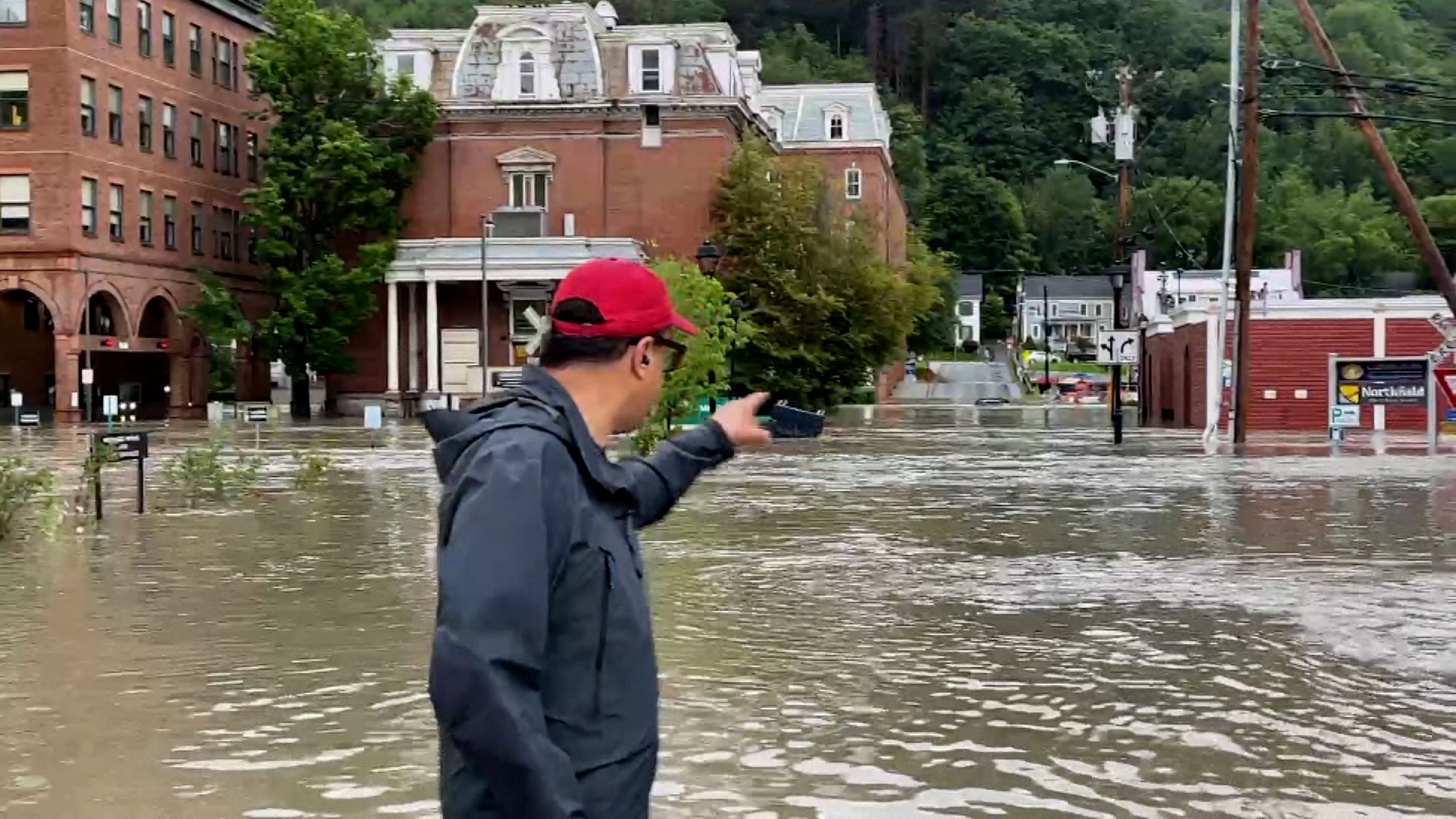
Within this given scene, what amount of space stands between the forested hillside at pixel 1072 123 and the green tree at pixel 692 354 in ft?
241

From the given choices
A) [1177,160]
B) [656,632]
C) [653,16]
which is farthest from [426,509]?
[1177,160]

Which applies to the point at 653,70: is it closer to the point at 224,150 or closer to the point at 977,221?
the point at 224,150

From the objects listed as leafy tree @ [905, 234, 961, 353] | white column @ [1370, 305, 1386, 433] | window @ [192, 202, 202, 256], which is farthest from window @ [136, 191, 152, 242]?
white column @ [1370, 305, 1386, 433]

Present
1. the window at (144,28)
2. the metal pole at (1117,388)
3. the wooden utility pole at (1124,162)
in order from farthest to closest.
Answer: the window at (144,28) → the wooden utility pole at (1124,162) → the metal pole at (1117,388)

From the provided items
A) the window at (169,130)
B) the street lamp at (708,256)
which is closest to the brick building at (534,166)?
the window at (169,130)

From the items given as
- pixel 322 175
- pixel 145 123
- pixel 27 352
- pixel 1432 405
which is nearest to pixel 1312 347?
pixel 1432 405

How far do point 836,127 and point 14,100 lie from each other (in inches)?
1597

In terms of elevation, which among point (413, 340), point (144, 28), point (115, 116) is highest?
point (144, 28)

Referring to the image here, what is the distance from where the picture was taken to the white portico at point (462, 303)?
56219 mm

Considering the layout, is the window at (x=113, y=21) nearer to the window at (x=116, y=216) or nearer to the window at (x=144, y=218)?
the window at (x=116, y=216)

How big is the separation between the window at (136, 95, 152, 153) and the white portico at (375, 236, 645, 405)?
9191 millimetres

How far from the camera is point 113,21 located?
53.4 metres

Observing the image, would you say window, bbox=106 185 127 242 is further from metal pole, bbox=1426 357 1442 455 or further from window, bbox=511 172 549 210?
metal pole, bbox=1426 357 1442 455

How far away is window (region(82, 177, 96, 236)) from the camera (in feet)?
171
